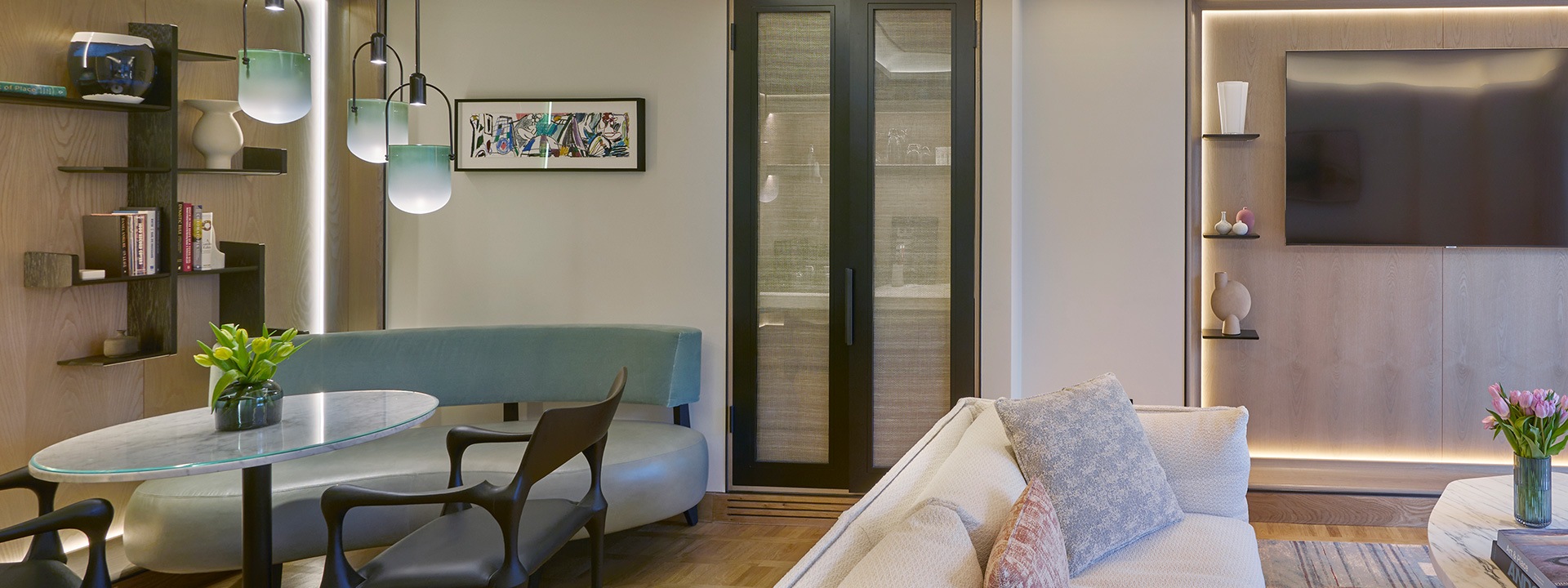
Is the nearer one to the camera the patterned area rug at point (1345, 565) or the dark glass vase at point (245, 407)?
the dark glass vase at point (245, 407)

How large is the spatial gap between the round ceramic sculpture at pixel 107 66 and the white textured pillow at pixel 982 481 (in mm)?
2853

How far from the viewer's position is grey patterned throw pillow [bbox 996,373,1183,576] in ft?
6.88

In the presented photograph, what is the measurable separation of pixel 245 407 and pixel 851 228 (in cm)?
227

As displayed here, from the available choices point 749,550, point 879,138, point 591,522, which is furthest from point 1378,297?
point 591,522

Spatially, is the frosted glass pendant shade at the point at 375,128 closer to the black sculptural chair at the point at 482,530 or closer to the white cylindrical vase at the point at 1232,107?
the black sculptural chair at the point at 482,530

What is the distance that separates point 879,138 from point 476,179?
1698mm

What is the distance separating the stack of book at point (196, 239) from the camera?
333cm

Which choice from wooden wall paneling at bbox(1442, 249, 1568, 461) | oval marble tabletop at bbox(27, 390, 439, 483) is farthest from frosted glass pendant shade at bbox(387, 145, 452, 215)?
wooden wall paneling at bbox(1442, 249, 1568, 461)

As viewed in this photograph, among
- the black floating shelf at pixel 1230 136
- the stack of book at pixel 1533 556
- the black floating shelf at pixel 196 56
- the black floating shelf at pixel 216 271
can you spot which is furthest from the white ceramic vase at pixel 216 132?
the stack of book at pixel 1533 556

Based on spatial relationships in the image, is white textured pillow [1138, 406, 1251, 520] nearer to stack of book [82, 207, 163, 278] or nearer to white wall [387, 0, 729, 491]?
white wall [387, 0, 729, 491]

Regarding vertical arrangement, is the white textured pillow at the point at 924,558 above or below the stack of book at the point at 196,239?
below

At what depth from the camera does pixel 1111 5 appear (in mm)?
3898

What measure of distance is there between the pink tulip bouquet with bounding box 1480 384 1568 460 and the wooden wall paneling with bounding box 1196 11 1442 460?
1.61 metres

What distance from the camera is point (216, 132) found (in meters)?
3.43
